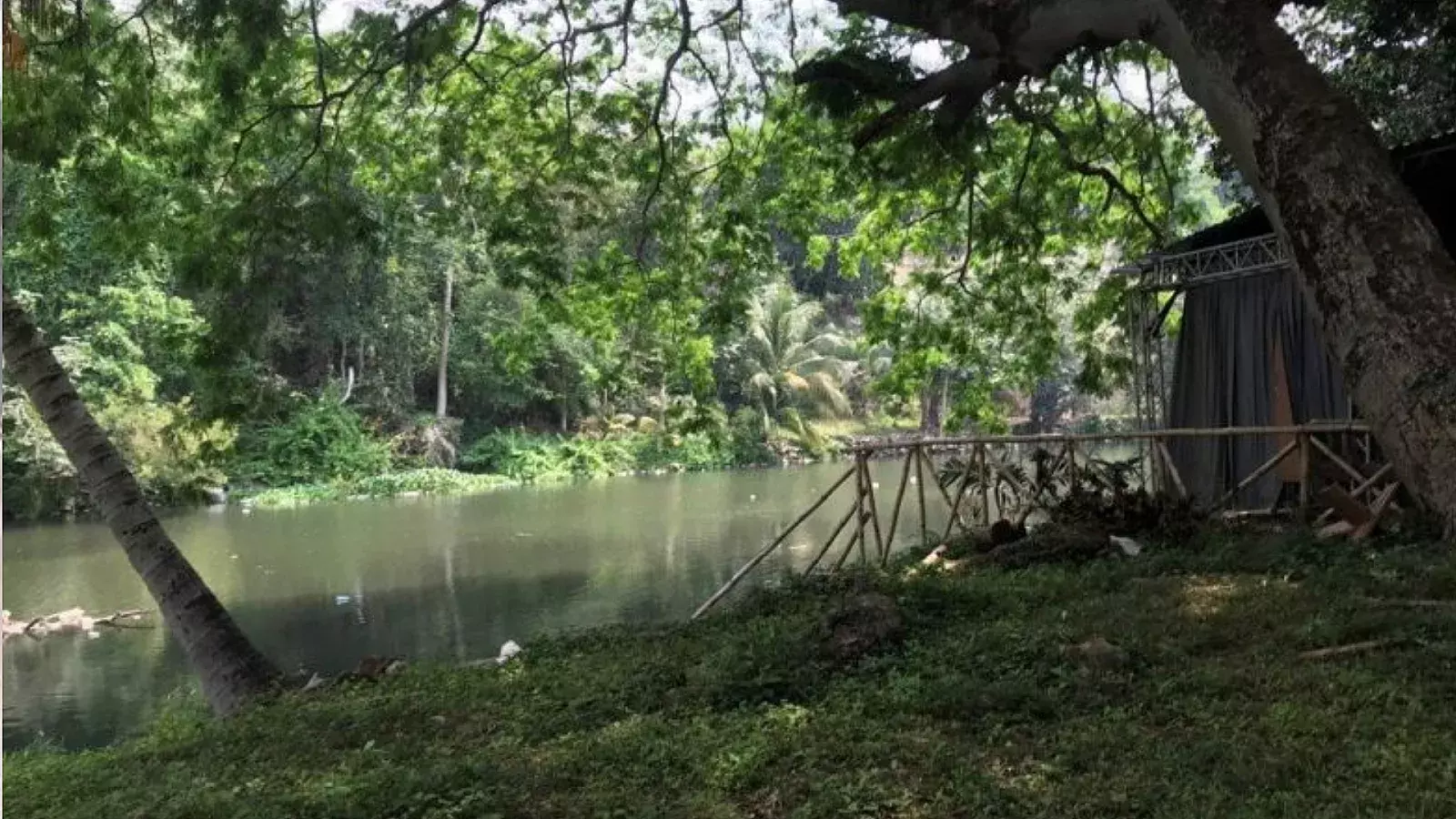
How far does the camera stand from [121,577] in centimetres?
1680

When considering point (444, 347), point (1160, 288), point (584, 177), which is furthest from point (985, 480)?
point (444, 347)

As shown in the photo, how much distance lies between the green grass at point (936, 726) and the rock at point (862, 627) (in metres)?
0.09

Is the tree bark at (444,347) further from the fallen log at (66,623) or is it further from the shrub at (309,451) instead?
the fallen log at (66,623)

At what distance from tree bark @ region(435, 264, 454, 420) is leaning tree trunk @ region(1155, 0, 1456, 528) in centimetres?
2758

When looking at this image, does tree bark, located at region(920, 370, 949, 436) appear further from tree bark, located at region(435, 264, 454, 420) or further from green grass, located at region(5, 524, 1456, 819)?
green grass, located at region(5, 524, 1456, 819)

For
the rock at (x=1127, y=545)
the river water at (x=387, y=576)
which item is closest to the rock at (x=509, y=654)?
the river water at (x=387, y=576)

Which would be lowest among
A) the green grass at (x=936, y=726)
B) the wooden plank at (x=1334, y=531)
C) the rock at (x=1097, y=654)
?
the green grass at (x=936, y=726)

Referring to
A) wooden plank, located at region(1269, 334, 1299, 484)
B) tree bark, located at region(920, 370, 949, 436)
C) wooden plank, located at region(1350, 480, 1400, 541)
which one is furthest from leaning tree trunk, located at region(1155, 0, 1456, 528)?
A: tree bark, located at region(920, 370, 949, 436)

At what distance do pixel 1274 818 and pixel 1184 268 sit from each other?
953 cm

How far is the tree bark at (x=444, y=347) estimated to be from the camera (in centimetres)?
3083

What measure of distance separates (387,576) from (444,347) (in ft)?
51.0

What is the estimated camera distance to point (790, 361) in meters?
36.1

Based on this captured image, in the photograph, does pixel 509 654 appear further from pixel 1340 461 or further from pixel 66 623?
pixel 66 623

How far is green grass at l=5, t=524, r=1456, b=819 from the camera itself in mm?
3150
